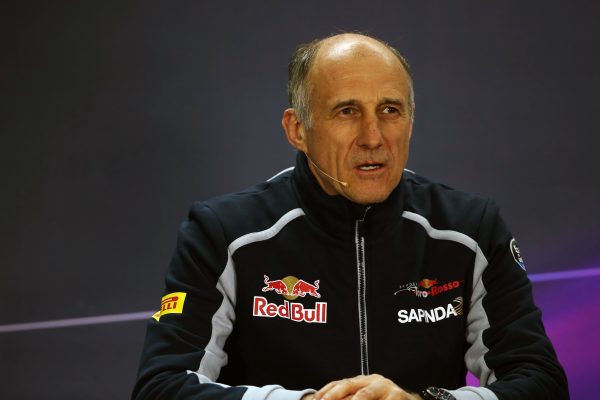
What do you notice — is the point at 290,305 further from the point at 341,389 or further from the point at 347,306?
the point at 341,389

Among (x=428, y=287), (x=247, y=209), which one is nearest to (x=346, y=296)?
(x=428, y=287)

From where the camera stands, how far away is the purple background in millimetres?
2604

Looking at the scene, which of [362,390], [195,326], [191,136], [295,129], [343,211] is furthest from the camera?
[191,136]

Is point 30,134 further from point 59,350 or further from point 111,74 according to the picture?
point 59,350

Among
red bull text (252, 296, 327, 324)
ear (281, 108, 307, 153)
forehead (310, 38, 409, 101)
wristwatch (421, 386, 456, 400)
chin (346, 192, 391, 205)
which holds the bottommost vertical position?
wristwatch (421, 386, 456, 400)

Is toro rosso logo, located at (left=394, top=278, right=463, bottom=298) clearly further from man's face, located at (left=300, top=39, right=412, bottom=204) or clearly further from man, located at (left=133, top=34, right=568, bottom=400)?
man's face, located at (left=300, top=39, right=412, bottom=204)

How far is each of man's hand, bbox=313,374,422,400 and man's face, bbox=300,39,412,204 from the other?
0.39m

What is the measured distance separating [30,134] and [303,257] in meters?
1.12

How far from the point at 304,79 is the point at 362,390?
0.68 m

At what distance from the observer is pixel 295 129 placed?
6.51ft

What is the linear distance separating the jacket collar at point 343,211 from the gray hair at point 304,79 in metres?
0.14

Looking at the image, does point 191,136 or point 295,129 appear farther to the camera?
point 191,136

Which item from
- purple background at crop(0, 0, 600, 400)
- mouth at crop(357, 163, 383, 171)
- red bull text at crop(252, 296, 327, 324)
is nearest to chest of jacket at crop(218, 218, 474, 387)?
red bull text at crop(252, 296, 327, 324)

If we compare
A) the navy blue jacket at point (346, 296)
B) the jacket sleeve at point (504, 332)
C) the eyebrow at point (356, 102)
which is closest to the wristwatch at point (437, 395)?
the jacket sleeve at point (504, 332)
